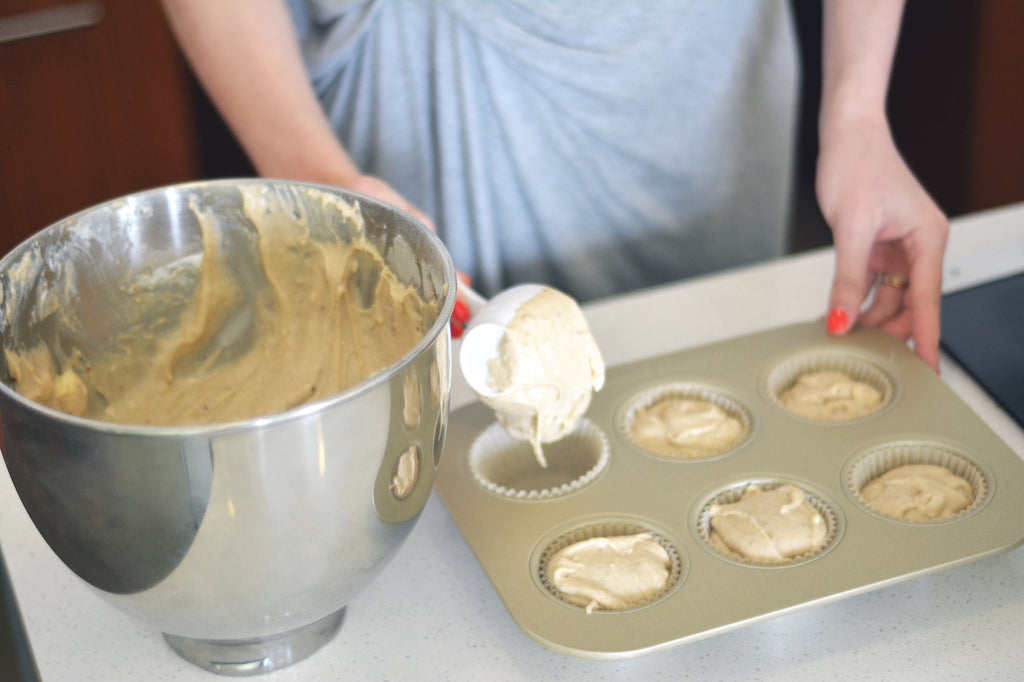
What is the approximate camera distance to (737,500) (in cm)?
89

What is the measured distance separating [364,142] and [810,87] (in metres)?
2.29

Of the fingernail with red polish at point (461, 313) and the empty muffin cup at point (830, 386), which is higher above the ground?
the fingernail with red polish at point (461, 313)

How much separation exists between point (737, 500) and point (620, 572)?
155 millimetres

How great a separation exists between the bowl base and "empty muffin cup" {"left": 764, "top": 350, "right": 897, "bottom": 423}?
0.48 m

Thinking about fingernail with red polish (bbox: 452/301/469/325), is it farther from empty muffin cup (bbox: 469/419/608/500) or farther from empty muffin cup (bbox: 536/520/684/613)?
empty muffin cup (bbox: 536/520/684/613)

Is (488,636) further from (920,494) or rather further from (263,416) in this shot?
(920,494)

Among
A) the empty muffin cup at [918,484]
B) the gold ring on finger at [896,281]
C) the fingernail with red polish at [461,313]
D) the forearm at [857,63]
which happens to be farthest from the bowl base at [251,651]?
the forearm at [857,63]

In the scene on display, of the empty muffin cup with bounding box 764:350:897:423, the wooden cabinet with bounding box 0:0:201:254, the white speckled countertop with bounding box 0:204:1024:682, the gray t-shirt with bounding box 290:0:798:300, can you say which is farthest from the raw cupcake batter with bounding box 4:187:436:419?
the wooden cabinet with bounding box 0:0:201:254

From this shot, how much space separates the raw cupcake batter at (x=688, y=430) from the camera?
970 millimetres

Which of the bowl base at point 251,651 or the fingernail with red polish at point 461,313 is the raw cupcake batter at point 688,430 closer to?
the fingernail with red polish at point 461,313

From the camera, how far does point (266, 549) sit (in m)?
0.63

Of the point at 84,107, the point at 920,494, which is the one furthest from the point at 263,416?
the point at 84,107

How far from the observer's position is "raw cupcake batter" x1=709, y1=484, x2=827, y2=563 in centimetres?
82

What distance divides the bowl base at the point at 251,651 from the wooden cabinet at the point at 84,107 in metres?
1.76
